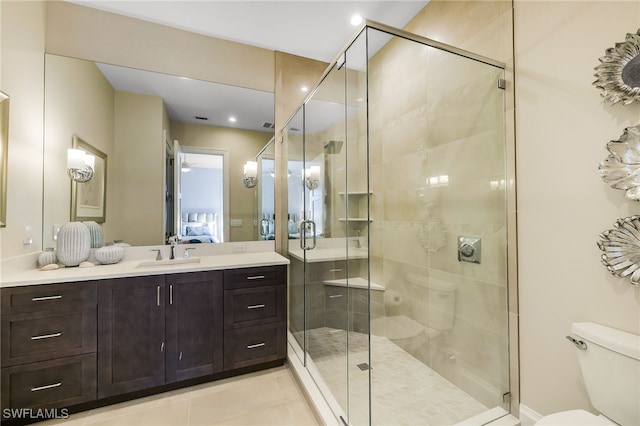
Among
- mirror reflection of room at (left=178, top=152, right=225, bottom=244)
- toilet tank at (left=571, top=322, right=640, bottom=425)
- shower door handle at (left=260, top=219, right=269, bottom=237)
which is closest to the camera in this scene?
toilet tank at (left=571, top=322, right=640, bottom=425)

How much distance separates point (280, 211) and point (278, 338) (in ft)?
3.98

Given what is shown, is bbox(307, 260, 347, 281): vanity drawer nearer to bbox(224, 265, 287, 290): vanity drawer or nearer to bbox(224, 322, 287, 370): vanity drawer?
bbox(224, 265, 287, 290): vanity drawer

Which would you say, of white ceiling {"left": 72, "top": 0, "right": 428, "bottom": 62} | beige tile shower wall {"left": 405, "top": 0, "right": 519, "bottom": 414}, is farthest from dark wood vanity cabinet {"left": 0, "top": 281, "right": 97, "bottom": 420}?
beige tile shower wall {"left": 405, "top": 0, "right": 519, "bottom": 414}

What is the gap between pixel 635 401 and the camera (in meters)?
0.95

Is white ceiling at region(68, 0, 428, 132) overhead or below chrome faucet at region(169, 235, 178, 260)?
overhead

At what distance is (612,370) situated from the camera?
40.0 inches

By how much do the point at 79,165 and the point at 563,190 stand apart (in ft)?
10.3

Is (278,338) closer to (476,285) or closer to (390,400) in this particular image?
(390,400)

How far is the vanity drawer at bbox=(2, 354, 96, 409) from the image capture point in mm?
1511

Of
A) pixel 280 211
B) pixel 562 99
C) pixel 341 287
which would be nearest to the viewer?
pixel 562 99

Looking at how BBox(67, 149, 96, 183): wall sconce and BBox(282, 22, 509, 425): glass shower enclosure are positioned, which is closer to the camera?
BBox(282, 22, 509, 425): glass shower enclosure

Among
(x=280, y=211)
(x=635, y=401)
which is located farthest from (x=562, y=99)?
(x=280, y=211)

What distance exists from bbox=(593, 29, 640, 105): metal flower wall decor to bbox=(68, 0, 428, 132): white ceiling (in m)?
1.52

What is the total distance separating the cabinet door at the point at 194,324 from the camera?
1.85 m
